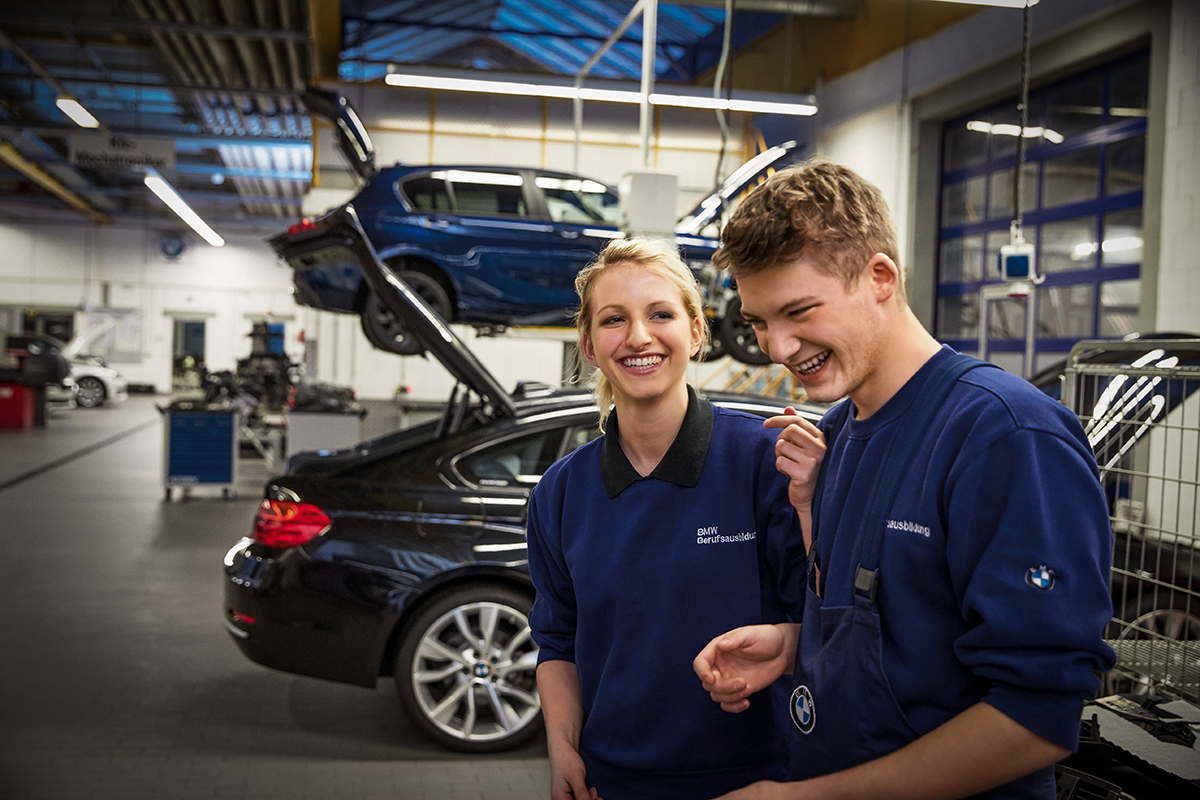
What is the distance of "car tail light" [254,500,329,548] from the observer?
381 centimetres

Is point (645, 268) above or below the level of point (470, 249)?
below

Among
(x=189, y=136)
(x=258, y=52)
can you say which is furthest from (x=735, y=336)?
(x=189, y=136)

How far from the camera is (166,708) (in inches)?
171

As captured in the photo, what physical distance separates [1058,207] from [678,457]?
966 centimetres

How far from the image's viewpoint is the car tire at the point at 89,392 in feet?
79.6

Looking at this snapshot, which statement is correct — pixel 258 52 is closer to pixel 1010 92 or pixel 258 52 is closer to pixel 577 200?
pixel 577 200

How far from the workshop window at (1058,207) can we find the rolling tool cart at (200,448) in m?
8.31

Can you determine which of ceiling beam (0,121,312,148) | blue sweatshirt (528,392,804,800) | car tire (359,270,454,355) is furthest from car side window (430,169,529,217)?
ceiling beam (0,121,312,148)

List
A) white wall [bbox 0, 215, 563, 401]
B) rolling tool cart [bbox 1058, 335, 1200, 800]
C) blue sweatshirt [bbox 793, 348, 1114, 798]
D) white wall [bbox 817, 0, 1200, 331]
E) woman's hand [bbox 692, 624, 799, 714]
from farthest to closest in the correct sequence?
white wall [bbox 0, 215, 563, 401]
white wall [bbox 817, 0, 1200, 331]
rolling tool cart [bbox 1058, 335, 1200, 800]
woman's hand [bbox 692, 624, 799, 714]
blue sweatshirt [bbox 793, 348, 1114, 798]

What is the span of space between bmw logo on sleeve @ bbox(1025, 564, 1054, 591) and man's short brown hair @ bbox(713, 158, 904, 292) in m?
0.39

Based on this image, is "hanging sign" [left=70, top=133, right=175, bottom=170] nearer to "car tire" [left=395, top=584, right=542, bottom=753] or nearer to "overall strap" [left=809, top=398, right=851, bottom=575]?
"car tire" [left=395, top=584, right=542, bottom=753]

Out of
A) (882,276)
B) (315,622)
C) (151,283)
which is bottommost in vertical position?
(315,622)

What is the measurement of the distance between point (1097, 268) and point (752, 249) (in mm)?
9315

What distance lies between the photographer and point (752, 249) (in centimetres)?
120
